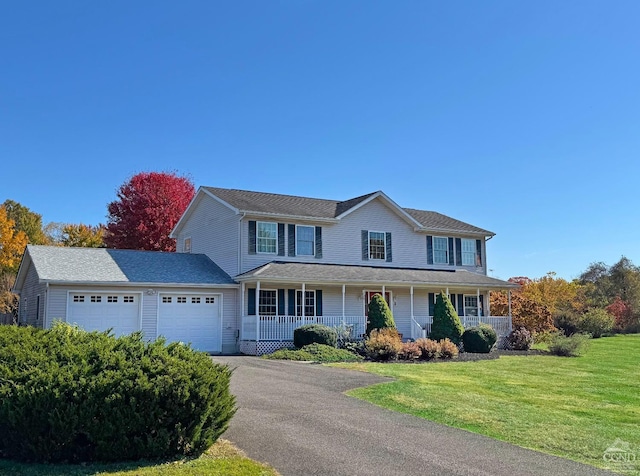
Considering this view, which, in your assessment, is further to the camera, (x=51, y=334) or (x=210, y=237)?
(x=210, y=237)

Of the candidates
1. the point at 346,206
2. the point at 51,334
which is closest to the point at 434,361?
the point at 346,206

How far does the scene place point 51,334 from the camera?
31.9ft

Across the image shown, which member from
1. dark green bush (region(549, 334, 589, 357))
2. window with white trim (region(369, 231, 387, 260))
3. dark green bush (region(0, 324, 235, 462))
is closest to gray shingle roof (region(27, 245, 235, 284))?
window with white trim (region(369, 231, 387, 260))

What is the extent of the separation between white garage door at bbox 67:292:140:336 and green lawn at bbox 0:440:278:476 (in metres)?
15.6

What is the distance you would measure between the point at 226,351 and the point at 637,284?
38676mm

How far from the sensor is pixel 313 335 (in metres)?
22.3

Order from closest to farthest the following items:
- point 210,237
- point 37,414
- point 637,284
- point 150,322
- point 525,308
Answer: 1. point 37,414
2. point 150,322
3. point 210,237
4. point 525,308
5. point 637,284

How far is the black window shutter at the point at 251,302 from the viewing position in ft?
79.7

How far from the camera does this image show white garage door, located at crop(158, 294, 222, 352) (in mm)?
22969

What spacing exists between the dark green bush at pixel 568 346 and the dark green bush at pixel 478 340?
2471 millimetres

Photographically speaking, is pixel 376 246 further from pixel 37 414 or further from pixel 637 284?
pixel 637 284

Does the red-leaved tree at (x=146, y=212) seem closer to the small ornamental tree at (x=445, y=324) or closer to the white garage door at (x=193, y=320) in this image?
the white garage door at (x=193, y=320)

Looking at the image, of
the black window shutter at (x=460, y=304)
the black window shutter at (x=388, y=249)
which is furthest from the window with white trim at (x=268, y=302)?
the black window shutter at (x=460, y=304)

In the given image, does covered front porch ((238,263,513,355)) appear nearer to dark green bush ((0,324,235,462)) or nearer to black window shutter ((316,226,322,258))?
black window shutter ((316,226,322,258))
